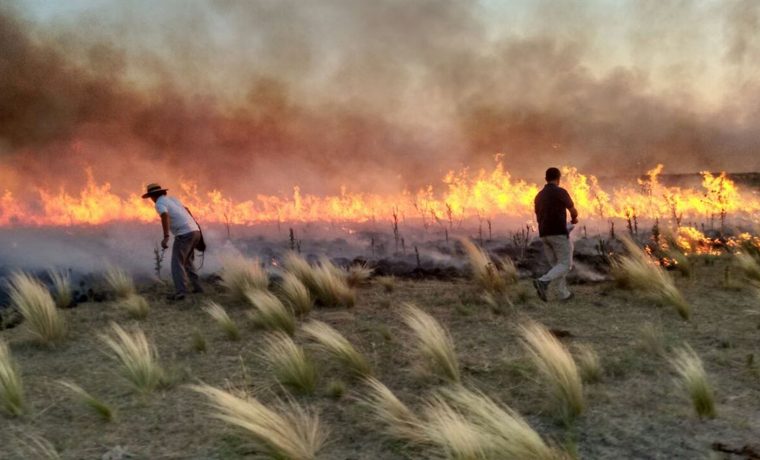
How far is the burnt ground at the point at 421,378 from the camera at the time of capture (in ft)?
15.9

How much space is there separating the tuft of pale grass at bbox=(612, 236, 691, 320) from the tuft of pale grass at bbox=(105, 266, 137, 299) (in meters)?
8.08

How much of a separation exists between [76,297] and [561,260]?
838 centimetres

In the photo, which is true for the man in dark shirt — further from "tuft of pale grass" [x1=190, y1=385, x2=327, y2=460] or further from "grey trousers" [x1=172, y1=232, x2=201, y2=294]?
"tuft of pale grass" [x1=190, y1=385, x2=327, y2=460]

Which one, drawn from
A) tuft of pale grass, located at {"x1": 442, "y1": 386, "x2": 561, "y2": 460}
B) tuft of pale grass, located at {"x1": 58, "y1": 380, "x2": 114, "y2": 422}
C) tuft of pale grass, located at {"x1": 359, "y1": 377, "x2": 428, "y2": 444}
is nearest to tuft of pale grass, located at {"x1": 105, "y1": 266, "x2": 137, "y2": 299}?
tuft of pale grass, located at {"x1": 58, "y1": 380, "x2": 114, "y2": 422}

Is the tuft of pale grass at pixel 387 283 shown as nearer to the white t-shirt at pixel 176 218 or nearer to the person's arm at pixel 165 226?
the white t-shirt at pixel 176 218

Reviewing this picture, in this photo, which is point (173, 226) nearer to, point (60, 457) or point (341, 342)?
point (341, 342)

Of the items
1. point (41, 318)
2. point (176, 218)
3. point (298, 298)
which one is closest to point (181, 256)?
point (176, 218)

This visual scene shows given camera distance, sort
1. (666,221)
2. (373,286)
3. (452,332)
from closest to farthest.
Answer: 1. (452,332)
2. (373,286)
3. (666,221)

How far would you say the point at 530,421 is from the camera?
16.8 feet

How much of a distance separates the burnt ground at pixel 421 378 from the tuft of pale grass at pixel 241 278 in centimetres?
70

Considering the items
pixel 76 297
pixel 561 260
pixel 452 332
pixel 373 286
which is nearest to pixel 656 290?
pixel 561 260

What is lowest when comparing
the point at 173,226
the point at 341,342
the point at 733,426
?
the point at 733,426

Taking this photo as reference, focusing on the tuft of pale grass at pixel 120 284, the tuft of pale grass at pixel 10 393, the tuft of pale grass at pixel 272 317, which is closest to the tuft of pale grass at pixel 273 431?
the tuft of pale grass at pixel 10 393

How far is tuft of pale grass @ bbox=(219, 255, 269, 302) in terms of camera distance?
10445 mm
